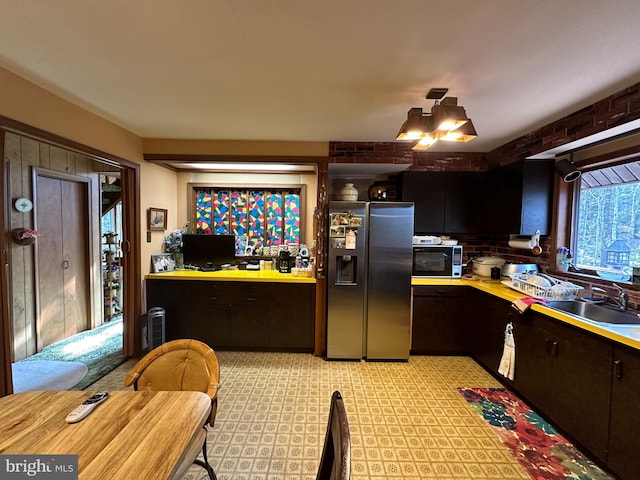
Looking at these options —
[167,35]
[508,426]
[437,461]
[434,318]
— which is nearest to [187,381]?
[437,461]

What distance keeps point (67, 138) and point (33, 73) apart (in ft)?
1.61

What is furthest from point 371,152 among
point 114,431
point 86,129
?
point 114,431

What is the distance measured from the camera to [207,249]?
3.58 meters

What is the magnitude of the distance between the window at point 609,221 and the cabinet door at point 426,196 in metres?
1.29

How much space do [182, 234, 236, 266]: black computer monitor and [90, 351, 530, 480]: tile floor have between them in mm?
1231

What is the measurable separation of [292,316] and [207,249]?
1.45 metres

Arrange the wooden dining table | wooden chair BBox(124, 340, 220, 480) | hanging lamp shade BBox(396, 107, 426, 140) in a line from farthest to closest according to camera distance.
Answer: hanging lamp shade BBox(396, 107, 426, 140), wooden chair BBox(124, 340, 220, 480), the wooden dining table

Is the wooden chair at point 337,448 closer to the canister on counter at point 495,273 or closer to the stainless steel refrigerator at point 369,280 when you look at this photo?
the stainless steel refrigerator at point 369,280

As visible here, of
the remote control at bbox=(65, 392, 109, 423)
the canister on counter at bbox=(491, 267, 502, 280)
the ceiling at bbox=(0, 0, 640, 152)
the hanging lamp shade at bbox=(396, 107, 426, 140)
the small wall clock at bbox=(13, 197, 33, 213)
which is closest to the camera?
the remote control at bbox=(65, 392, 109, 423)

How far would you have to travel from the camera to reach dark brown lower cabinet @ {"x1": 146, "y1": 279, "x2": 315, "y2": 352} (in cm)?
318

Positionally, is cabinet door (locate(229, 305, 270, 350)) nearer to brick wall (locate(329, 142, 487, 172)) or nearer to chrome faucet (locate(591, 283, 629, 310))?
brick wall (locate(329, 142, 487, 172))


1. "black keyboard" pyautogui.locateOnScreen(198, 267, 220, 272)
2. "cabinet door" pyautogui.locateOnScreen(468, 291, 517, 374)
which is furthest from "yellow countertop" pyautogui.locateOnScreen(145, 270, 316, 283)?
"cabinet door" pyautogui.locateOnScreen(468, 291, 517, 374)

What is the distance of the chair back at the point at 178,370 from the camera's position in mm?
1469

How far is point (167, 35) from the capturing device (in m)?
1.41
